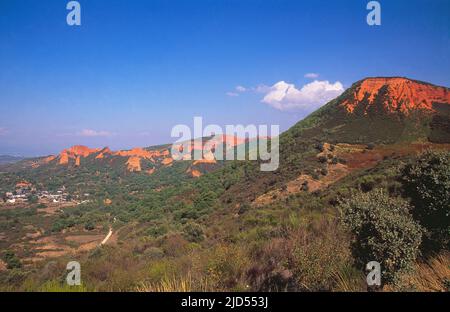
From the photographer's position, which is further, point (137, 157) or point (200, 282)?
point (137, 157)

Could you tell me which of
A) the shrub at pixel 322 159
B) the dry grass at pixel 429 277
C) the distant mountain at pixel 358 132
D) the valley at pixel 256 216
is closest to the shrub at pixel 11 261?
the valley at pixel 256 216

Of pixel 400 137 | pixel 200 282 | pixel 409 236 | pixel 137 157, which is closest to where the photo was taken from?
pixel 409 236

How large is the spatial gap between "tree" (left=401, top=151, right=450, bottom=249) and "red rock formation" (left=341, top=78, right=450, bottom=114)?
3979 cm

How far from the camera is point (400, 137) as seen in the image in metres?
36.1

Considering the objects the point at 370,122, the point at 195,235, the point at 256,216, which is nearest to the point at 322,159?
the point at 256,216

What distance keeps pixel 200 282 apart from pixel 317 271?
2.00 metres

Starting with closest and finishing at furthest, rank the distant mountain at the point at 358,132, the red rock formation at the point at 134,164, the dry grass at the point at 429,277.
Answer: the dry grass at the point at 429,277, the distant mountain at the point at 358,132, the red rock formation at the point at 134,164

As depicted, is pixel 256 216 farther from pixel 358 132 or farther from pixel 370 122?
pixel 370 122

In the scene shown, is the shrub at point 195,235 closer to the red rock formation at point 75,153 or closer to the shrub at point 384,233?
the shrub at point 384,233

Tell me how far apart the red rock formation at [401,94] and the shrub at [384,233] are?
41344 millimetres

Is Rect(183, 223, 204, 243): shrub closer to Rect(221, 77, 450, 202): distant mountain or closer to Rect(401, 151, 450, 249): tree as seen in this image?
Rect(221, 77, 450, 202): distant mountain

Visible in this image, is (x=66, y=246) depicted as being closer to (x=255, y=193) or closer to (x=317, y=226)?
(x=255, y=193)

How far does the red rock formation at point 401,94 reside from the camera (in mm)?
42000
